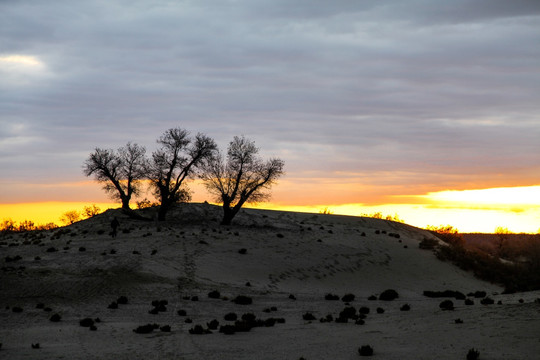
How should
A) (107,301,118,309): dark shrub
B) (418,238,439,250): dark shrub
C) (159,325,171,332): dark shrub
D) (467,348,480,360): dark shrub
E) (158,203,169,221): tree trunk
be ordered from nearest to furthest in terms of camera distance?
(467,348,480,360): dark shrub → (159,325,171,332): dark shrub → (107,301,118,309): dark shrub → (418,238,439,250): dark shrub → (158,203,169,221): tree trunk

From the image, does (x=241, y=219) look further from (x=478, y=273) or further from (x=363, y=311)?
(x=363, y=311)

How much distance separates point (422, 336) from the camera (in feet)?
63.7

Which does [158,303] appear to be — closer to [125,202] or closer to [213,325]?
[213,325]

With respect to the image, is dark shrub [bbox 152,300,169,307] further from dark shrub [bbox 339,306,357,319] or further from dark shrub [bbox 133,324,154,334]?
dark shrub [bbox 339,306,357,319]

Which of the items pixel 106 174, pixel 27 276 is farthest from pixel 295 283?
pixel 106 174

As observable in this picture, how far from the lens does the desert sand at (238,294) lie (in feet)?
60.8

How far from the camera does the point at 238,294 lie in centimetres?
3447

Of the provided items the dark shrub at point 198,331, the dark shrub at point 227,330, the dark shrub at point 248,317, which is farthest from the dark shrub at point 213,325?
the dark shrub at point 248,317

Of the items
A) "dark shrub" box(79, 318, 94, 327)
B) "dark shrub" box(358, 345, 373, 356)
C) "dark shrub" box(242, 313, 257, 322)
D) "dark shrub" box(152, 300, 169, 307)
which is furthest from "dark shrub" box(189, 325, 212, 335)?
"dark shrub" box(152, 300, 169, 307)

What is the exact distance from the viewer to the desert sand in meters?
18.5

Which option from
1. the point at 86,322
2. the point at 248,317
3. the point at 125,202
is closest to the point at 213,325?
the point at 248,317

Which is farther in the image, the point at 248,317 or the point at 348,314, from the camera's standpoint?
the point at 348,314

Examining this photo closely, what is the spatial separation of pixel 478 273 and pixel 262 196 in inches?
1000

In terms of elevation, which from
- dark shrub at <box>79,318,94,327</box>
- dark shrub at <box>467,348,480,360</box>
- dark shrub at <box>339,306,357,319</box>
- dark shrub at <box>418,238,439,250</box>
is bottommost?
dark shrub at <box>79,318,94,327</box>
